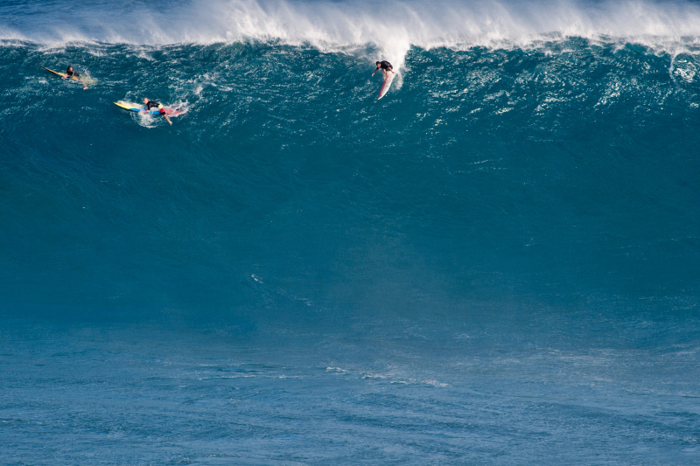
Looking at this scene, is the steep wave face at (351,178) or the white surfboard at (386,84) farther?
the white surfboard at (386,84)

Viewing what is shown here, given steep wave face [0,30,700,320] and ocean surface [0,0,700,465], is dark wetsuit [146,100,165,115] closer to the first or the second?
steep wave face [0,30,700,320]

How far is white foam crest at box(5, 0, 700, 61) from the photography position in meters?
20.7

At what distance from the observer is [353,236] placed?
17.1 meters

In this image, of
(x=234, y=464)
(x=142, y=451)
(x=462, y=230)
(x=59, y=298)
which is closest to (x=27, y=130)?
(x=59, y=298)

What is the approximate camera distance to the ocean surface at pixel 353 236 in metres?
12.9

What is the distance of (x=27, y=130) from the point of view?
19.1 m

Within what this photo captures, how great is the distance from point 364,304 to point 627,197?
31.0 feet

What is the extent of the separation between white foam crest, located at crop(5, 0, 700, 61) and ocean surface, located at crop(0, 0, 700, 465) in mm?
117

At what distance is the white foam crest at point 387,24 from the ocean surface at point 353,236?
12 cm

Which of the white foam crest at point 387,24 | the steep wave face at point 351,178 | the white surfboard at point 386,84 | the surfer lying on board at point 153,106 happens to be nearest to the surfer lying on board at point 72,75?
the steep wave face at point 351,178

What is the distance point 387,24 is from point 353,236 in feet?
31.9

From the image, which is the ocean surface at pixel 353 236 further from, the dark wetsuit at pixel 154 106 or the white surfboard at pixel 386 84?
the dark wetsuit at pixel 154 106

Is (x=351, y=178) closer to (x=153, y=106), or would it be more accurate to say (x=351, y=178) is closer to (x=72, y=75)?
(x=153, y=106)

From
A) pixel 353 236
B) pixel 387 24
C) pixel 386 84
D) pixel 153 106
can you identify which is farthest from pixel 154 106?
pixel 387 24
